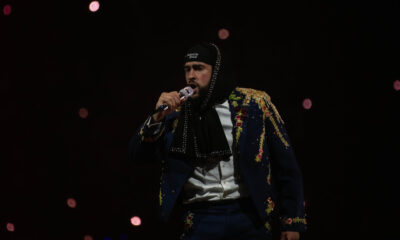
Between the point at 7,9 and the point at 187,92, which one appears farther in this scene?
the point at 7,9

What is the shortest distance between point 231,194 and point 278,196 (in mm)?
225

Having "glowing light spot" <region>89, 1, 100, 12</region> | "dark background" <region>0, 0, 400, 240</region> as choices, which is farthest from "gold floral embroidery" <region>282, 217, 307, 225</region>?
"glowing light spot" <region>89, 1, 100, 12</region>

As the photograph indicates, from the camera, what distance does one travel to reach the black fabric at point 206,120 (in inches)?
62.4

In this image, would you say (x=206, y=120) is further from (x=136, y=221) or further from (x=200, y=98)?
(x=136, y=221)

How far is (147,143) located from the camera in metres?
1.64

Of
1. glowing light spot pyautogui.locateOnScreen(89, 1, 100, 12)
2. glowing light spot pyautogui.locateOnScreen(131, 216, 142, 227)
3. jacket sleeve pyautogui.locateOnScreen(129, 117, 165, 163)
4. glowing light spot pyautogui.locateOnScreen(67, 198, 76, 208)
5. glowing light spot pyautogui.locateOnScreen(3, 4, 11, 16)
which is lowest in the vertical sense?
glowing light spot pyautogui.locateOnScreen(131, 216, 142, 227)

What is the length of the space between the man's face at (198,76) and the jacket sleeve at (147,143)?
0.20m

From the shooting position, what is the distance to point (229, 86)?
1713mm

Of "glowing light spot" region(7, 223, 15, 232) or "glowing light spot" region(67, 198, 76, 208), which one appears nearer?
"glowing light spot" region(67, 198, 76, 208)

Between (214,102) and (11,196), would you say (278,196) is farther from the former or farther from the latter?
(11,196)

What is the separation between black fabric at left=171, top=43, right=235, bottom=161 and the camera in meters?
1.59

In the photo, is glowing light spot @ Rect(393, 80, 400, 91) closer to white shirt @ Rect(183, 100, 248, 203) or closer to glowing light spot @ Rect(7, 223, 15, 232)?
white shirt @ Rect(183, 100, 248, 203)

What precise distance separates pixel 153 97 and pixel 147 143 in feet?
2.23

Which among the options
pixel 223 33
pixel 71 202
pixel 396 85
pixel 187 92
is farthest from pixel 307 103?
pixel 71 202
